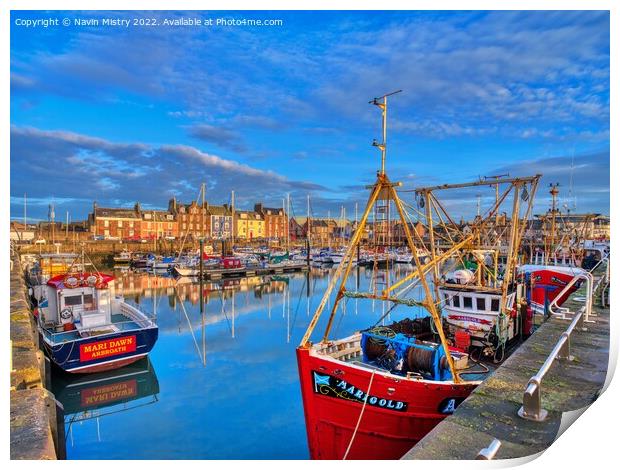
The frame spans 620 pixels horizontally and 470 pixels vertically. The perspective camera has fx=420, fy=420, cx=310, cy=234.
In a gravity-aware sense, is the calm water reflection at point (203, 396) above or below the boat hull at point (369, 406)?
below

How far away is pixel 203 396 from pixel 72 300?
17.0ft

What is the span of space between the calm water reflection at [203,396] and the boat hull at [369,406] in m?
1.18

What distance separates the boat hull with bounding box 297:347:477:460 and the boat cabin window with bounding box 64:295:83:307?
28.5 feet

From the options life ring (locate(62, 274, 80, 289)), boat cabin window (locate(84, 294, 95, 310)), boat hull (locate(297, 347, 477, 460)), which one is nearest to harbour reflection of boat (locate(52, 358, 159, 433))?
boat cabin window (locate(84, 294, 95, 310))

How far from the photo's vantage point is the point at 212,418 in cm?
890

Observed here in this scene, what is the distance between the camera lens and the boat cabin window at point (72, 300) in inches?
481

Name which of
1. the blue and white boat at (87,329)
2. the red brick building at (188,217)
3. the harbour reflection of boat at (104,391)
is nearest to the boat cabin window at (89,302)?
the blue and white boat at (87,329)

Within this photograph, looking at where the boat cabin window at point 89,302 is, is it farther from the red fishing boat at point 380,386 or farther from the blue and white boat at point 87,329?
the red fishing boat at point 380,386

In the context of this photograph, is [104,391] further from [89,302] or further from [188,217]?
[188,217]

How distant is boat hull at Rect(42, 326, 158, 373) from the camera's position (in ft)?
35.8

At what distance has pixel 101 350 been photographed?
1145 cm

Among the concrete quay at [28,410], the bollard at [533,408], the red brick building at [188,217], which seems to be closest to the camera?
the bollard at [533,408]

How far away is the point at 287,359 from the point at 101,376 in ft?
17.8

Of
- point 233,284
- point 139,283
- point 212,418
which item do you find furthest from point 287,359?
point 139,283
